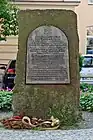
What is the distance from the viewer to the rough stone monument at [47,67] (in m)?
11.2

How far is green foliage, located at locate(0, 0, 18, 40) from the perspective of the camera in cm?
2361

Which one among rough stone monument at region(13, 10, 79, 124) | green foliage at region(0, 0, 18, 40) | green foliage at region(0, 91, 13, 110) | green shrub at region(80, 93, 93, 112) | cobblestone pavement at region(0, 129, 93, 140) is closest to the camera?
cobblestone pavement at region(0, 129, 93, 140)

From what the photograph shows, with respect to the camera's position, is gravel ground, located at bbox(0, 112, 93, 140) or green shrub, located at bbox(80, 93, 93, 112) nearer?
gravel ground, located at bbox(0, 112, 93, 140)

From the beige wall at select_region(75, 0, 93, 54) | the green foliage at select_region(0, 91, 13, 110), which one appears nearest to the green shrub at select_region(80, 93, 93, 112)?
the green foliage at select_region(0, 91, 13, 110)

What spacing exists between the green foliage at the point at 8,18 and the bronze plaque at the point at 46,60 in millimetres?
12194

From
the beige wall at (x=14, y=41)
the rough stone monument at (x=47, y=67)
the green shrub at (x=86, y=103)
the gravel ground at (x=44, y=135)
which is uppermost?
the beige wall at (x=14, y=41)

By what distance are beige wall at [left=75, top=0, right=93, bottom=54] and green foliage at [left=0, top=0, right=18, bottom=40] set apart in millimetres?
10031

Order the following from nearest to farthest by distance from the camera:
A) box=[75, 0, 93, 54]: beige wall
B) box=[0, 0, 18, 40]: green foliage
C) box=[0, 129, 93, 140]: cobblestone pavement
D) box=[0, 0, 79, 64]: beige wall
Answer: box=[0, 129, 93, 140]: cobblestone pavement, box=[0, 0, 18, 40]: green foliage, box=[0, 0, 79, 64]: beige wall, box=[75, 0, 93, 54]: beige wall

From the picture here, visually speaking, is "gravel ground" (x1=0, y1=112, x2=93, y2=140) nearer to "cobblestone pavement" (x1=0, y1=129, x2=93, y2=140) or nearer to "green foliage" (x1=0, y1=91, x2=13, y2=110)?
"cobblestone pavement" (x1=0, y1=129, x2=93, y2=140)

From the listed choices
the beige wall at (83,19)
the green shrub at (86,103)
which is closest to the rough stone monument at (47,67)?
the green shrub at (86,103)

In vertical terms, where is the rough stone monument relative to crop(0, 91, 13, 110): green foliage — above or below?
above

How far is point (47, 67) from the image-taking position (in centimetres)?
1120

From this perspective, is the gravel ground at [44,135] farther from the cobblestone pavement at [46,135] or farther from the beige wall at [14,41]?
the beige wall at [14,41]

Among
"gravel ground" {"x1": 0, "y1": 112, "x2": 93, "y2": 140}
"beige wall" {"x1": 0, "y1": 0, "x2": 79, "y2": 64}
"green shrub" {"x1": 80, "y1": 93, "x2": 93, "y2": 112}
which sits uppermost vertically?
"beige wall" {"x1": 0, "y1": 0, "x2": 79, "y2": 64}
